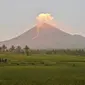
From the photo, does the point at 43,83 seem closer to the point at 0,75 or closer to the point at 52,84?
the point at 52,84

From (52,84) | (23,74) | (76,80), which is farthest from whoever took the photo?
(23,74)

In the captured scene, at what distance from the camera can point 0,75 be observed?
152ft

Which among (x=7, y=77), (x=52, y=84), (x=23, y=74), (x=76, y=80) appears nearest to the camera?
Result: (x=52, y=84)

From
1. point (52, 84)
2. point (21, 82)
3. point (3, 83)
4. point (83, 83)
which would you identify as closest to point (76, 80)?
point (83, 83)

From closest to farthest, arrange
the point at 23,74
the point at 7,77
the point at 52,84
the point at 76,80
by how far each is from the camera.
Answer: the point at 52,84 → the point at 76,80 → the point at 7,77 → the point at 23,74

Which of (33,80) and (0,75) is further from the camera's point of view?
(0,75)

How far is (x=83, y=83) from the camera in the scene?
1550 inches

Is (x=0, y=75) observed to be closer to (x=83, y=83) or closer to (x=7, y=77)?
(x=7, y=77)

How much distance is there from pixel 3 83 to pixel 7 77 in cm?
560

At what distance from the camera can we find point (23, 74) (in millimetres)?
48156

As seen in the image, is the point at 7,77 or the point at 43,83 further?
the point at 7,77

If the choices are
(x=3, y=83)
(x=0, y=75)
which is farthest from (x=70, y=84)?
(x=0, y=75)

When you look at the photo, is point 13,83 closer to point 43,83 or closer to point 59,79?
point 43,83

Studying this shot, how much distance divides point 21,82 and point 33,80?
10.5ft
